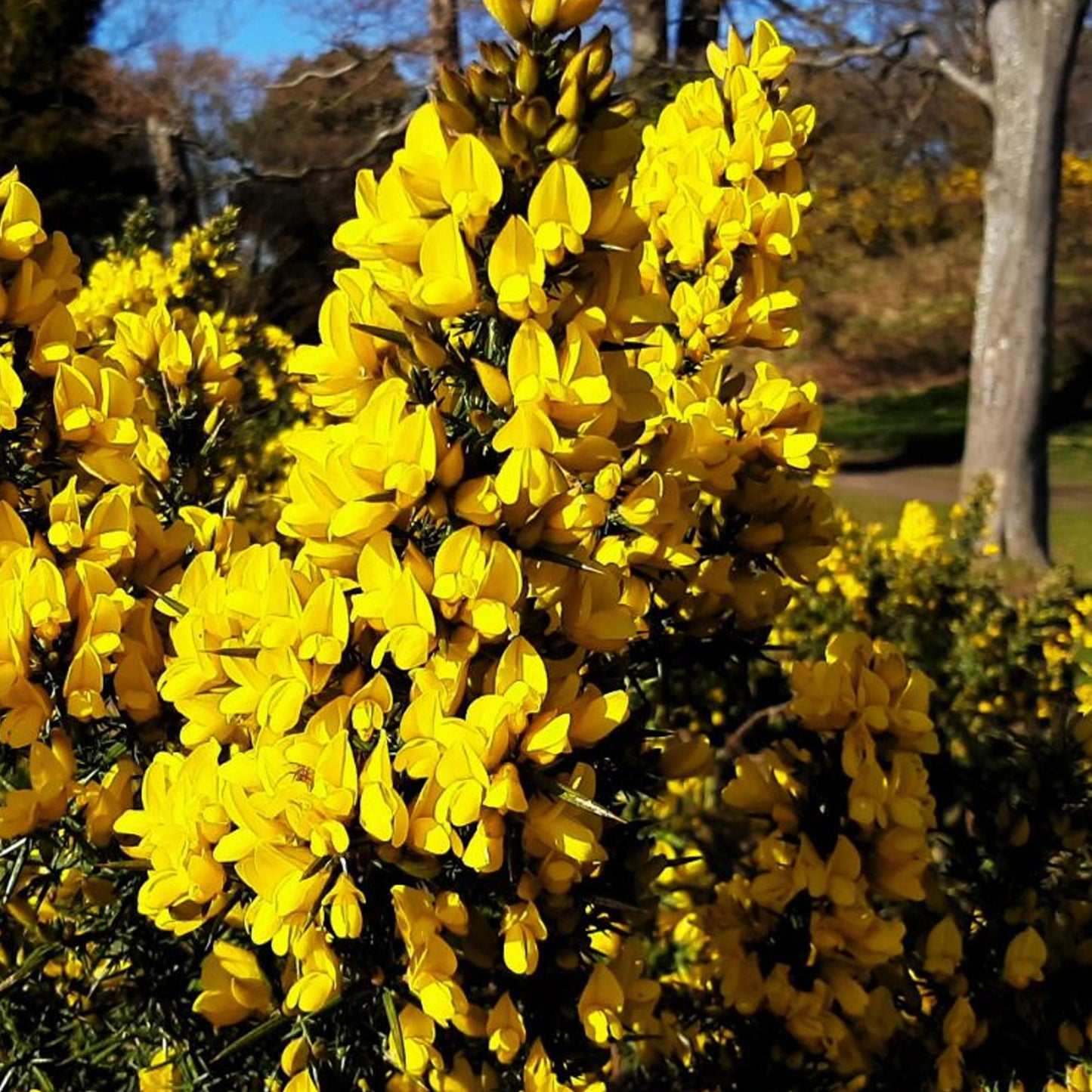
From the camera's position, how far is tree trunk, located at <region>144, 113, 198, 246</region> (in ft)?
23.4

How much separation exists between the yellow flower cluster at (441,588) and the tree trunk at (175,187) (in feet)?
20.6

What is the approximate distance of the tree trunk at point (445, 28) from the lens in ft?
31.4

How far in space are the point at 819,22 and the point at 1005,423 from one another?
417 centimetres

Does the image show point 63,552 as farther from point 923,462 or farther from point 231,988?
point 923,462

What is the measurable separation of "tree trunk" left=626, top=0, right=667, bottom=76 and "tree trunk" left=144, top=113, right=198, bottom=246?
13.3 ft

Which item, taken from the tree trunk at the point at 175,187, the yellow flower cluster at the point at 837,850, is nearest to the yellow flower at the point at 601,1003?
the yellow flower cluster at the point at 837,850

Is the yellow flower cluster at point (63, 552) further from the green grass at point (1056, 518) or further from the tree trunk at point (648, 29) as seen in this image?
the tree trunk at point (648, 29)

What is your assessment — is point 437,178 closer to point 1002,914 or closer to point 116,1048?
point 116,1048

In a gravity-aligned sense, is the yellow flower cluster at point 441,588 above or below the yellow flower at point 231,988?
above

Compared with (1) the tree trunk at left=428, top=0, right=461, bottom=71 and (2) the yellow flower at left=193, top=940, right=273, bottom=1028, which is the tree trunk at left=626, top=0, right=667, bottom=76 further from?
(2) the yellow flower at left=193, top=940, right=273, bottom=1028

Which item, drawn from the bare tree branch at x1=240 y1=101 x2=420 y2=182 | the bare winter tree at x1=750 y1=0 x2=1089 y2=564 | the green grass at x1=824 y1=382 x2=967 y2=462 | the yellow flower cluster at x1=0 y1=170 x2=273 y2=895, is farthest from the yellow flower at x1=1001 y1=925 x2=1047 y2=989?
the green grass at x1=824 y1=382 x2=967 y2=462

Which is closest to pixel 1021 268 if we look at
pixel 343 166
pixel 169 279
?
pixel 343 166

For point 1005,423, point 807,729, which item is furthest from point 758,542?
point 1005,423

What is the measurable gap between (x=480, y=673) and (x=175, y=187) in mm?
7509
